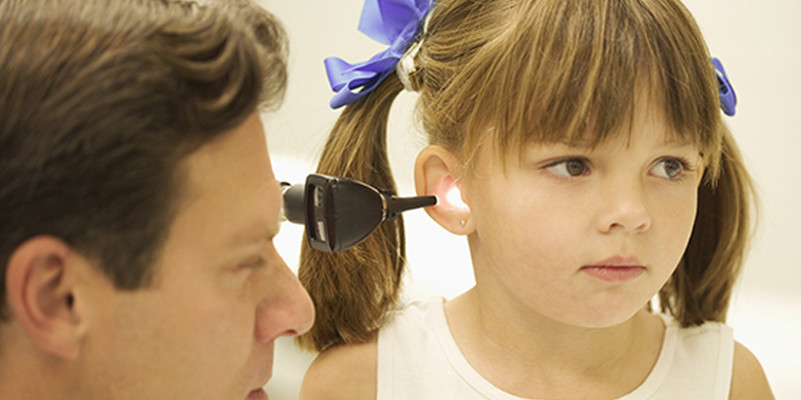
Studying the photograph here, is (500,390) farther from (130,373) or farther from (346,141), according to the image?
(130,373)

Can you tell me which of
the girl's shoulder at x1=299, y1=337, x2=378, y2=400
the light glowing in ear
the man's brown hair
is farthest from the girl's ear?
the man's brown hair

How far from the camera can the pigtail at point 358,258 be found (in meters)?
1.18

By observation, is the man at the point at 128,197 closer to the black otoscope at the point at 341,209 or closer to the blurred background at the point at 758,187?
the black otoscope at the point at 341,209

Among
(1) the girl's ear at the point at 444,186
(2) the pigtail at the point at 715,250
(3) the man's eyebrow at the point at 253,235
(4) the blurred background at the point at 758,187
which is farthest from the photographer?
(4) the blurred background at the point at 758,187

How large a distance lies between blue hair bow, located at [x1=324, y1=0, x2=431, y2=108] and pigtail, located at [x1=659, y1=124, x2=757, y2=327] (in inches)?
16.8

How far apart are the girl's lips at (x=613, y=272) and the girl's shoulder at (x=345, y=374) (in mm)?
350

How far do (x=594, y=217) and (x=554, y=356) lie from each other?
255 millimetres

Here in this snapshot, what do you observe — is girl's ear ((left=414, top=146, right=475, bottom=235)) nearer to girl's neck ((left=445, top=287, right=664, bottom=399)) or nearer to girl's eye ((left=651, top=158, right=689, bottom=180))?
girl's neck ((left=445, top=287, right=664, bottom=399))

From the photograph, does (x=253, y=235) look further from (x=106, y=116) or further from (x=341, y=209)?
(x=341, y=209)

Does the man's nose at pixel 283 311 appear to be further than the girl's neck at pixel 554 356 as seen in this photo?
No

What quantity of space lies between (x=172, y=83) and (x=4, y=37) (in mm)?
116

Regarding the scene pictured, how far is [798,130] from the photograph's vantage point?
4.83ft

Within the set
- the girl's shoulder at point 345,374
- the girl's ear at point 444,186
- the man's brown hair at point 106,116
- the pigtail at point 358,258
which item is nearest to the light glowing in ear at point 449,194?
the girl's ear at point 444,186

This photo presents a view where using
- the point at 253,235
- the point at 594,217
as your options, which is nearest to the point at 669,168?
the point at 594,217
